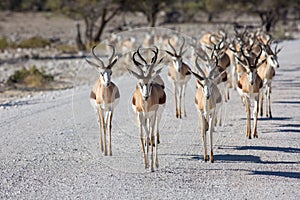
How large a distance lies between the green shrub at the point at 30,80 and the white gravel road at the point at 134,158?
4.69 metres

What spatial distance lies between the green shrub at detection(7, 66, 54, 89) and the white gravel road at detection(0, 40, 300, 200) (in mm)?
4689

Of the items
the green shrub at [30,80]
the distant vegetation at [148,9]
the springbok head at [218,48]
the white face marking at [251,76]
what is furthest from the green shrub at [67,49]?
the white face marking at [251,76]

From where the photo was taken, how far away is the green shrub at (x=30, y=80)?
2108 cm

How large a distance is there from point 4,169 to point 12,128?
338 centimetres

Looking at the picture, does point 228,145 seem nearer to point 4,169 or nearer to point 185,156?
point 185,156

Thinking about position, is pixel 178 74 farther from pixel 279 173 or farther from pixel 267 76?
pixel 279 173

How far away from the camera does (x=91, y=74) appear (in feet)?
80.4

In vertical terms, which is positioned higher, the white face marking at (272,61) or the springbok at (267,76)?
the white face marking at (272,61)

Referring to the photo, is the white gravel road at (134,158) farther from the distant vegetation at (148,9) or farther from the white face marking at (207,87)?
the distant vegetation at (148,9)

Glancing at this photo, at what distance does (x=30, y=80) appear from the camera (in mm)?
21516

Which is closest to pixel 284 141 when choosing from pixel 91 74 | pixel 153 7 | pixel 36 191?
pixel 36 191

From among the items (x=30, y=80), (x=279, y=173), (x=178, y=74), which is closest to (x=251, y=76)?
(x=178, y=74)

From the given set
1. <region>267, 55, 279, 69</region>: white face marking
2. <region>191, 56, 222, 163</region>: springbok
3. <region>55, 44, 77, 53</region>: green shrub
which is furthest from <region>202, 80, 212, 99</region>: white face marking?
<region>55, 44, 77, 53</region>: green shrub

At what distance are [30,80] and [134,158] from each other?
1149 centimetres
